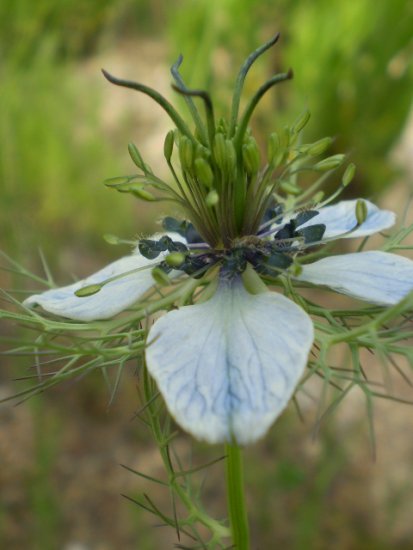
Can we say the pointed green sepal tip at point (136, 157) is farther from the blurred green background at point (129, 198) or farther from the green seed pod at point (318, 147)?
the blurred green background at point (129, 198)

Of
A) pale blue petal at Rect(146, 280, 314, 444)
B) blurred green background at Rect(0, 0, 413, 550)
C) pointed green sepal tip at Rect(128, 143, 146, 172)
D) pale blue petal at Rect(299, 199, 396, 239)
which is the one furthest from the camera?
blurred green background at Rect(0, 0, 413, 550)

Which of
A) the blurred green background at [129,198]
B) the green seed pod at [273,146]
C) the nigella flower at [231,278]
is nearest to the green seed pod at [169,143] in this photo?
the nigella flower at [231,278]

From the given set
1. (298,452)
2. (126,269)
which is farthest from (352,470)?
(126,269)

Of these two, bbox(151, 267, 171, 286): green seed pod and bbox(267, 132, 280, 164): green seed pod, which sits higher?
bbox(267, 132, 280, 164): green seed pod

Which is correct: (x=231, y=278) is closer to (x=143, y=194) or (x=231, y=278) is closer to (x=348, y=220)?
(x=143, y=194)

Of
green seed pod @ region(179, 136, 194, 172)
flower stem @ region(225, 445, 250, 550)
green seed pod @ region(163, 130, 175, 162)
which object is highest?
green seed pod @ region(163, 130, 175, 162)

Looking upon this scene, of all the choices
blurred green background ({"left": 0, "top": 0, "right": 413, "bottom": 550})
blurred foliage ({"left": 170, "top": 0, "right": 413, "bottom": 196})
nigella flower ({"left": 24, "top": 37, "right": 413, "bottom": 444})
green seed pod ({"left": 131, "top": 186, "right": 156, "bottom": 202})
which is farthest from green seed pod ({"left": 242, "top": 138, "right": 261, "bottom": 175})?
blurred foliage ({"left": 170, "top": 0, "right": 413, "bottom": 196})

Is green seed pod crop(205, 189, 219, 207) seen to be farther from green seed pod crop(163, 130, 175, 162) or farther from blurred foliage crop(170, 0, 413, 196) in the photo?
blurred foliage crop(170, 0, 413, 196)
